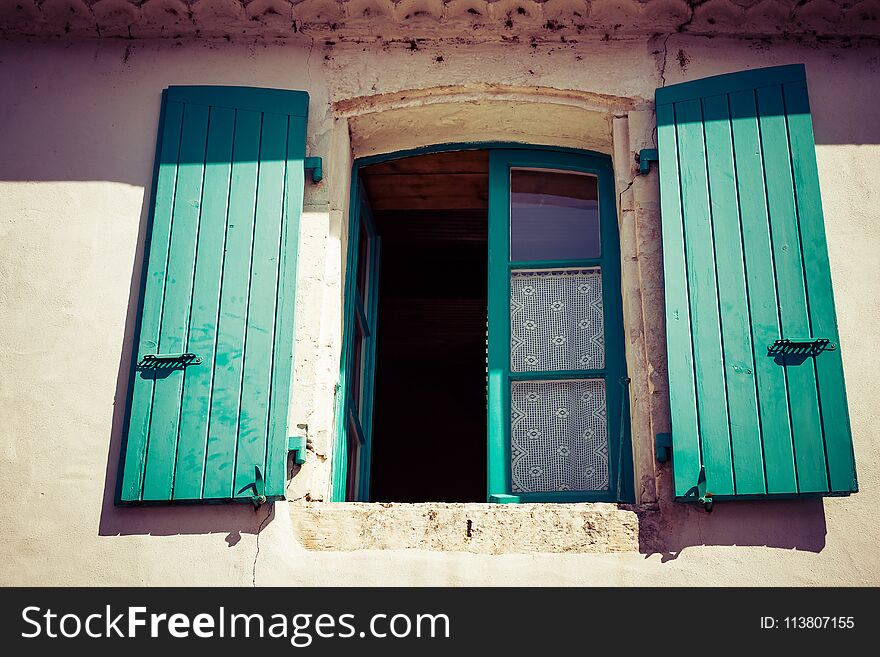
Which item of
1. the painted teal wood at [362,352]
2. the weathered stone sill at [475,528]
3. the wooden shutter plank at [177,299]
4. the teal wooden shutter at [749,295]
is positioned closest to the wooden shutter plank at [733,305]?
the teal wooden shutter at [749,295]

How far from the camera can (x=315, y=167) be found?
174 inches

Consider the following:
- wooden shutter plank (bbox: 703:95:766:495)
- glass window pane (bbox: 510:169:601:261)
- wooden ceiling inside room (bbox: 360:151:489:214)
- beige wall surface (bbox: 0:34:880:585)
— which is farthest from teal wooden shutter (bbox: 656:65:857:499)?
wooden ceiling inside room (bbox: 360:151:489:214)

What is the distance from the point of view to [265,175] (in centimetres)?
435

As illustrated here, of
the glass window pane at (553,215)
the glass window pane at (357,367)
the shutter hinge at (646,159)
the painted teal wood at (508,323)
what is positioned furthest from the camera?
the glass window pane at (357,367)

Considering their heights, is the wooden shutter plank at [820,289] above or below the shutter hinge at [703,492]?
above

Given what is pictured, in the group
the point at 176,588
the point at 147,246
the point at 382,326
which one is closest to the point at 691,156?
A: the point at 147,246

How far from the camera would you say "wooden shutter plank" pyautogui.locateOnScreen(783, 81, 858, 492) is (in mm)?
3750

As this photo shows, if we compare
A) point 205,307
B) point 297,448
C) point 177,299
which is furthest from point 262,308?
point 297,448

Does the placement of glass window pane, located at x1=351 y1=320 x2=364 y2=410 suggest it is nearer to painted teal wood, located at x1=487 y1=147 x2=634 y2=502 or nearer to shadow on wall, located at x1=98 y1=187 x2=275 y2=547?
painted teal wood, located at x1=487 y1=147 x2=634 y2=502

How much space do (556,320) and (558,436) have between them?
1.63 feet

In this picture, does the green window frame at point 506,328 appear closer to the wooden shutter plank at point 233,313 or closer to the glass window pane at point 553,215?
the glass window pane at point 553,215

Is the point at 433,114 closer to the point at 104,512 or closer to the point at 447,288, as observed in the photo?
the point at 104,512

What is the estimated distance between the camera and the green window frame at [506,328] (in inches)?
165

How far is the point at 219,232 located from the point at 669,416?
72.1 inches
